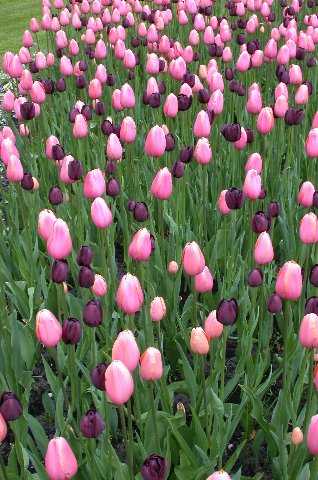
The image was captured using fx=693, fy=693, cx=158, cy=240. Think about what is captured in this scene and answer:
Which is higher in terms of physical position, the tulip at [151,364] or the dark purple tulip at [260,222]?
the dark purple tulip at [260,222]

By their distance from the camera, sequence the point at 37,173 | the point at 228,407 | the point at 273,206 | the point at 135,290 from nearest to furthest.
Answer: the point at 135,290
the point at 228,407
the point at 273,206
the point at 37,173

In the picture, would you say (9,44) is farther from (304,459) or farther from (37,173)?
(304,459)

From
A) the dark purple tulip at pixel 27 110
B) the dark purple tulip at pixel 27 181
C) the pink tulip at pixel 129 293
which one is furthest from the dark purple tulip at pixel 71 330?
the dark purple tulip at pixel 27 110

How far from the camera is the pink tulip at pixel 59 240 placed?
230cm

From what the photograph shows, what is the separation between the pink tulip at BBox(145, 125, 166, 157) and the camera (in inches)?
125

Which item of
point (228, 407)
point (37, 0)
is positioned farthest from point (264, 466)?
point (37, 0)

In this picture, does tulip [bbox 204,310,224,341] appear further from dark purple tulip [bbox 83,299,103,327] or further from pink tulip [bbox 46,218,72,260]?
pink tulip [bbox 46,218,72,260]

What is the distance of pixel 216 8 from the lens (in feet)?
26.8

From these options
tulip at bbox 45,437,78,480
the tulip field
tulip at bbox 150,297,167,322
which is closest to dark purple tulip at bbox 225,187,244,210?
the tulip field

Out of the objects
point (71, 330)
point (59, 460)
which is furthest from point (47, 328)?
point (59, 460)

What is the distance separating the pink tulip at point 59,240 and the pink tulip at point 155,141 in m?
1.00

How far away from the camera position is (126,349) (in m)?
1.78

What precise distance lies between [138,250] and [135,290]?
0.31 m

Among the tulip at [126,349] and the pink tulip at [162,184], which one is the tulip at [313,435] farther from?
the pink tulip at [162,184]
